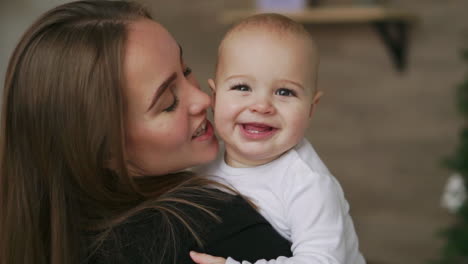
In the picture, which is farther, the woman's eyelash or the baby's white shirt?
the woman's eyelash

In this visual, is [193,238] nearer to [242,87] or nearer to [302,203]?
[302,203]

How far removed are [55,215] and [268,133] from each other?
1.58 ft

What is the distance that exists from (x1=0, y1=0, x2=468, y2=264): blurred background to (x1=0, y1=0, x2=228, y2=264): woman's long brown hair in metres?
2.16

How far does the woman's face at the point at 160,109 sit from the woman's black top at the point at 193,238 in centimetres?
14

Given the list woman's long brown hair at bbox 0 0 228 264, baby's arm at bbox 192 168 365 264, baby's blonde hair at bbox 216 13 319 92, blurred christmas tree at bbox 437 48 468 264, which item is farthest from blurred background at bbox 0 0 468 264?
baby's arm at bbox 192 168 365 264

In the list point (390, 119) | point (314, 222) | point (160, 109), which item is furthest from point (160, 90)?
point (390, 119)

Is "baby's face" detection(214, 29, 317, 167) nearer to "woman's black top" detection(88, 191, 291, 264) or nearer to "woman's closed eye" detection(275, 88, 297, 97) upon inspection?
"woman's closed eye" detection(275, 88, 297, 97)

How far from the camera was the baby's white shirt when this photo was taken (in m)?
1.08

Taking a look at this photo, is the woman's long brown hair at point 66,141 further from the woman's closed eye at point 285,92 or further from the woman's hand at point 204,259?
the woman's closed eye at point 285,92

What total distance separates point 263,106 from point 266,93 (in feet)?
0.12

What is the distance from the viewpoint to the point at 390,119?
349cm

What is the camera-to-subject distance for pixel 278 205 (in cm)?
117

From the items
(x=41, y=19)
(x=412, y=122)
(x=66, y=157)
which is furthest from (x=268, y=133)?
(x=412, y=122)

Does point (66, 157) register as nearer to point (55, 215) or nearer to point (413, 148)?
point (55, 215)
